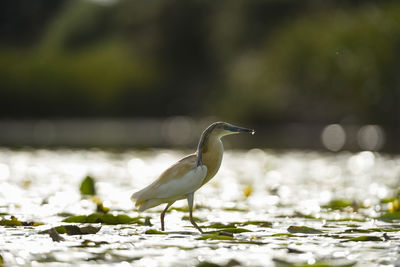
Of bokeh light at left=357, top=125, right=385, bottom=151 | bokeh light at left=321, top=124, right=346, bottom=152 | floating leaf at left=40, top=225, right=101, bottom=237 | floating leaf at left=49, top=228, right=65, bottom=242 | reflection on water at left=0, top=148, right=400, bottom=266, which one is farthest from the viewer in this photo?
bokeh light at left=321, top=124, right=346, bottom=152

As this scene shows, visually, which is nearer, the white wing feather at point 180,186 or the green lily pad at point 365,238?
the green lily pad at point 365,238

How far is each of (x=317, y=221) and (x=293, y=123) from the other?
26884mm

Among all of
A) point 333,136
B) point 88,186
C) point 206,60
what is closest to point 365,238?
point 88,186

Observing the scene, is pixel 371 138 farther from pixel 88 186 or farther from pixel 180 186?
pixel 180 186

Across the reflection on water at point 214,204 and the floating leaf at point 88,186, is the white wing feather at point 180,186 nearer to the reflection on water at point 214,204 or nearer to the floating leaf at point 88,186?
the reflection on water at point 214,204

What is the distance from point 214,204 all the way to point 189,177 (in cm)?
244

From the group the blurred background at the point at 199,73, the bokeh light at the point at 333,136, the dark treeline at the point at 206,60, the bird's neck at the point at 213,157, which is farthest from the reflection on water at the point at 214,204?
the dark treeline at the point at 206,60

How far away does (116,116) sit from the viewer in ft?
163

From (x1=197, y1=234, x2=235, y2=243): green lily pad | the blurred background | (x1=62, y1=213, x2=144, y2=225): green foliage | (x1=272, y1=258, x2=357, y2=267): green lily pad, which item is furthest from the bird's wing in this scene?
the blurred background

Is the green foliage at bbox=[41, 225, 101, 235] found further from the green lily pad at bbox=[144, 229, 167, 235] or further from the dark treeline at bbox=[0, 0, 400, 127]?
the dark treeline at bbox=[0, 0, 400, 127]

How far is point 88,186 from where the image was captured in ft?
27.8

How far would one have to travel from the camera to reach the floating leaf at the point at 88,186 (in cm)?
841

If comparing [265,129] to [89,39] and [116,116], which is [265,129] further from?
[89,39]

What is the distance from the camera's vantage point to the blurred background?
27.1 m
